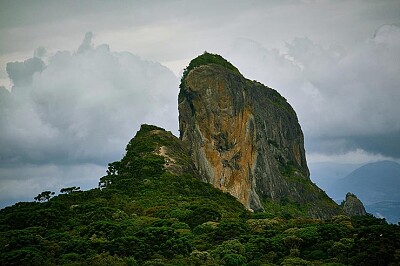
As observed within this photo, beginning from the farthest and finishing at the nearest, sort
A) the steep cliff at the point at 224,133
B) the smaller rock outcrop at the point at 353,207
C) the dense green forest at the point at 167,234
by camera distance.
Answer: the smaller rock outcrop at the point at 353,207
the steep cliff at the point at 224,133
the dense green forest at the point at 167,234

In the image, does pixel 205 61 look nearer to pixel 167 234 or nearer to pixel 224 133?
pixel 224 133

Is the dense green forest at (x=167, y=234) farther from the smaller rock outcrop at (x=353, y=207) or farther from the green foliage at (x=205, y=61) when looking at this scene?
the smaller rock outcrop at (x=353, y=207)

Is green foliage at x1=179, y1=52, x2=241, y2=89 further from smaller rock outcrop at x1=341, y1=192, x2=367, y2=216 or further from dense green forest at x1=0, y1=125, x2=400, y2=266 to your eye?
smaller rock outcrop at x1=341, y1=192, x2=367, y2=216

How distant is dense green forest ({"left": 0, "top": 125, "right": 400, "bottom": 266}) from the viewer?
70750 millimetres

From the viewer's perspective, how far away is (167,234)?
7956 centimetres

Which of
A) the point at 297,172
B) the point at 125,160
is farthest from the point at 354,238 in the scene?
the point at 297,172

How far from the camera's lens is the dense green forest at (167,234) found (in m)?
70.8

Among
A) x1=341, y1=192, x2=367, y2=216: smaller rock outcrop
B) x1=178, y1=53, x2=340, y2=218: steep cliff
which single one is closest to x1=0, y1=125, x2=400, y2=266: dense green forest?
x1=178, y1=53, x2=340, y2=218: steep cliff

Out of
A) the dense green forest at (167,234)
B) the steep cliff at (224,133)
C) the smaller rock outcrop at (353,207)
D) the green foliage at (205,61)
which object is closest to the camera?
the dense green forest at (167,234)

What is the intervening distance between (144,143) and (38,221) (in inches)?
1808

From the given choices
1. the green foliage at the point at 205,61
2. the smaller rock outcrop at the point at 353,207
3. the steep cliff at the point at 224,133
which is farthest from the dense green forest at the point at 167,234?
the smaller rock outcrop at the point at 353,207

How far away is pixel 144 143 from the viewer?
433 ft

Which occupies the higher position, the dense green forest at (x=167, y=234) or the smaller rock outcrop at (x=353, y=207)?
the smaller rock outcrop at (x=353, y=207)

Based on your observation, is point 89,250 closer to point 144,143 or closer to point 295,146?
point 144,143
